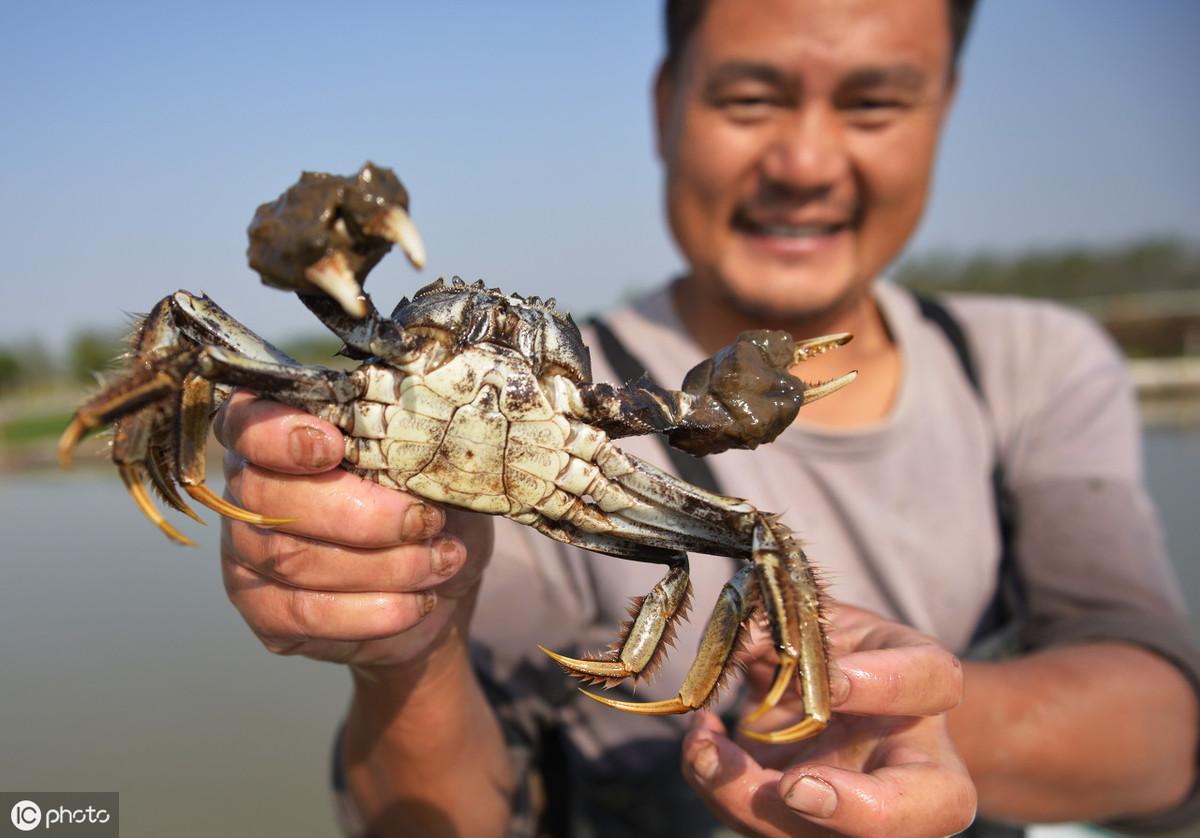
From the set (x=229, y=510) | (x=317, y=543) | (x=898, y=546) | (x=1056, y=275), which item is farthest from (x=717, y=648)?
(x=1056, y=275)

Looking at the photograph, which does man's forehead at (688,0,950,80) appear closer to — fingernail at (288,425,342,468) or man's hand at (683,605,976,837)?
man's hand at (683,605,976,837)

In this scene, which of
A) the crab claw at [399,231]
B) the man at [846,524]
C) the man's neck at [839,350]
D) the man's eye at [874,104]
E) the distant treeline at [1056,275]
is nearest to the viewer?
the crab claw at [399,231]

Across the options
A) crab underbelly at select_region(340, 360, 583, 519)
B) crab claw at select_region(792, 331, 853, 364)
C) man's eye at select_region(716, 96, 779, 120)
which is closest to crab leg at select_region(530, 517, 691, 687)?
crab underbelly at select_region(340, 360, 583, 519)

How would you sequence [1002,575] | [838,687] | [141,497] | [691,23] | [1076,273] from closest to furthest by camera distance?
1. [838,687]
2. [141,497]
3. [691,23]
4. [1002,575]
5. [1076,273]

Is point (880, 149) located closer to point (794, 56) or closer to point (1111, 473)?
→ point (794, 56)

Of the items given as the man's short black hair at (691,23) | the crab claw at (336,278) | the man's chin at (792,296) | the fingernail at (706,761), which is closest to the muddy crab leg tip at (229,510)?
the crab claw at (336,278)

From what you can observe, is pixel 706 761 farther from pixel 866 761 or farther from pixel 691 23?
pixel 691 23

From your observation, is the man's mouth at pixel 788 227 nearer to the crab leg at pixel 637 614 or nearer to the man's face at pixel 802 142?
the man's face at pixel 802 142

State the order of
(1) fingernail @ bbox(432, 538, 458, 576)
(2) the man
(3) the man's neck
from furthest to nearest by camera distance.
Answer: (3) the man's neck, (2) the man, (1) fingernail @ bbox(432, 538, 458, 576)
